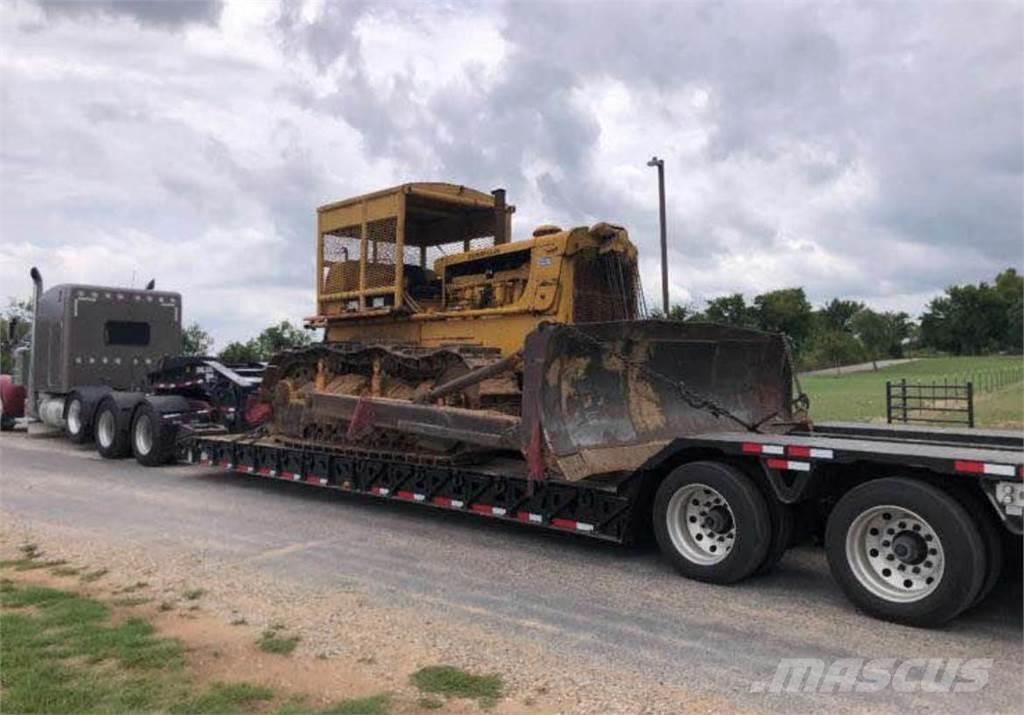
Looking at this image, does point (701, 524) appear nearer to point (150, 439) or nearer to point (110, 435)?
point (150, 439)

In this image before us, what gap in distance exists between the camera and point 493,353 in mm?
8953

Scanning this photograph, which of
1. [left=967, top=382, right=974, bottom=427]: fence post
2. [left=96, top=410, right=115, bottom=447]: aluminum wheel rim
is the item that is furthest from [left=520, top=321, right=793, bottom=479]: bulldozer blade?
[left=96, top=410, right=115, bottom=447]: aluminum wheel rim

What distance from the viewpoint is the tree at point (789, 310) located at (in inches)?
3364

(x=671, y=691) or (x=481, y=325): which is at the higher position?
(x=481, y=325)

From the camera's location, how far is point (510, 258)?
952 centimetres

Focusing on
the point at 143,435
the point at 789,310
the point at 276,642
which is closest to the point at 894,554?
the point at 276,642

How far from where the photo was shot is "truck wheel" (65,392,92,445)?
15.1 m

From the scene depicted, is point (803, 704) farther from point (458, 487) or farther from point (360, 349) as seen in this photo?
point (360, 349)

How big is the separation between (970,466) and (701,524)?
78.8 inches

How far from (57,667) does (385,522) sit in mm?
4304

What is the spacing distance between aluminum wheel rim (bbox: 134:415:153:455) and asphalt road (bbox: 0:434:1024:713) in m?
2.91

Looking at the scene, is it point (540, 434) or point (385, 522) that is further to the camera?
point (385, 522)

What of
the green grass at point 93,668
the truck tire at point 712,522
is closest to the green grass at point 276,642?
the green grass at point 93,668

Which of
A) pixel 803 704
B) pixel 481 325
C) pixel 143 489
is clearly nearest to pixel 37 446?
pixel 143 489
